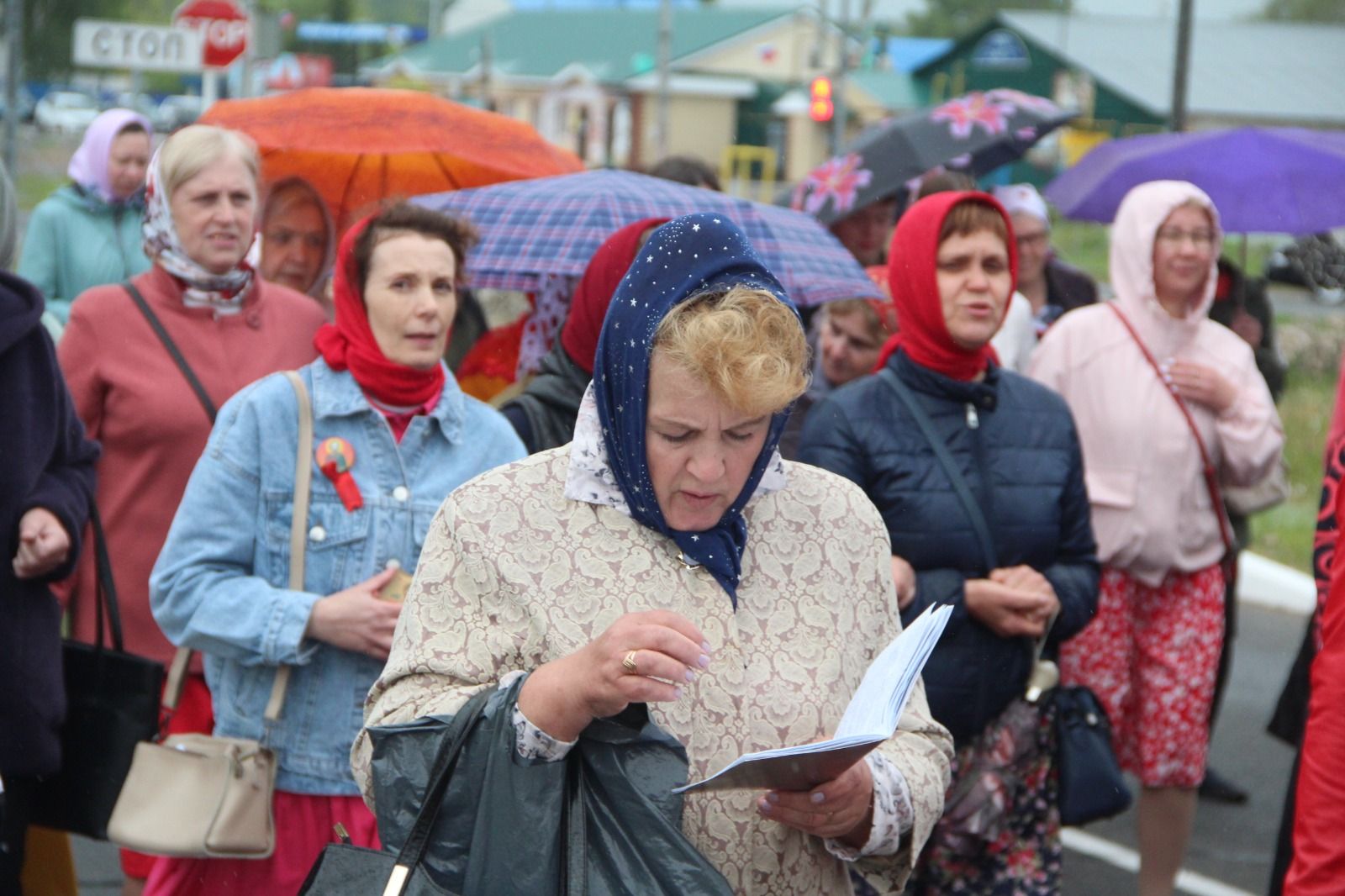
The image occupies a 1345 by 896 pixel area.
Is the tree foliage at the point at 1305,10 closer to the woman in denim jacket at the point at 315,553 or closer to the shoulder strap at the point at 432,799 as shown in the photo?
the woman in denim jacket at the point at 315,553

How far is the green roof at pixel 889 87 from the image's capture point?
64.9 m

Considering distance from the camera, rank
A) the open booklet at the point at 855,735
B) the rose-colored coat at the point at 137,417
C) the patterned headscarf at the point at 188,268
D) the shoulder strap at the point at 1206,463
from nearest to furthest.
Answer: the open booklet at the point at 855,735
the rose-colored coat at the point at 137,417
the patterned headscarf at the point at 188,268
the shoulder strap at the point at 1206,463

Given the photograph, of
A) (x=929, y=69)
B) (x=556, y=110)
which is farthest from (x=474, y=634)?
(x=556, y=110)

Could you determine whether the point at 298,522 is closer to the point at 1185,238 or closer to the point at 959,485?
the point at 959,485

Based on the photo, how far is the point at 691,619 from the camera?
8.20 ft

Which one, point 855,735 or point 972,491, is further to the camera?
point 972,491

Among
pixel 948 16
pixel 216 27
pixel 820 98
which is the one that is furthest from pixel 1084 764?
pixel 948 16

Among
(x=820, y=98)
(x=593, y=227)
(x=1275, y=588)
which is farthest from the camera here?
(x=820, y=98)

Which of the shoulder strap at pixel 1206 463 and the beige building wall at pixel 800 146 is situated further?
the beige building wall at pixel 800 146

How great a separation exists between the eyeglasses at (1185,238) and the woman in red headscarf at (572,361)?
7.05ft

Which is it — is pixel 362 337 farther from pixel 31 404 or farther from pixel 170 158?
pixel 170 158

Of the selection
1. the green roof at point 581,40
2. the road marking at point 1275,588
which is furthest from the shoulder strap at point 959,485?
the green roof at point 581,40

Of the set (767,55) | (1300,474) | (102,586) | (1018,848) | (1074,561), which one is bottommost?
(1300,474)

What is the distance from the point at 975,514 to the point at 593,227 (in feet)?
5.72
